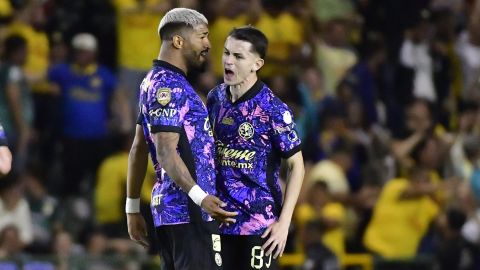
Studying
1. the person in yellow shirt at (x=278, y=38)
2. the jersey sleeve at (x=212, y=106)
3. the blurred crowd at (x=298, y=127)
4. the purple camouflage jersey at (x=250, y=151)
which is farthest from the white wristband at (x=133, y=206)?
the person in yellow shirt at (x=278, y=38)

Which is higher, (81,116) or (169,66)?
(169,66)

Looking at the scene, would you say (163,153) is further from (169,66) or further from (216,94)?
(216,94)

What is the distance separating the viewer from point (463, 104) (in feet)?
56.9

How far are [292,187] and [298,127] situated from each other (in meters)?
6.77

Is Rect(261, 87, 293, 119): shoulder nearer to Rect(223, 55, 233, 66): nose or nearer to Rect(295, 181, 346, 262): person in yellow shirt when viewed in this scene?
Rect(223, 55, 233, 66): nose

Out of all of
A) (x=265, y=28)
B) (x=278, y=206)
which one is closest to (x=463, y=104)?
(x=265, y=28)

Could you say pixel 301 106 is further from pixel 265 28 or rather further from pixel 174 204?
pixel 174 204

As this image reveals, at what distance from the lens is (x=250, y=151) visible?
8.88 metres

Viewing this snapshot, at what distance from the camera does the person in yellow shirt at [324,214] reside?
1441 cm

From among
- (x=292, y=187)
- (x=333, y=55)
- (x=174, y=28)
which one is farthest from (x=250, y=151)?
(x=333, y=55)

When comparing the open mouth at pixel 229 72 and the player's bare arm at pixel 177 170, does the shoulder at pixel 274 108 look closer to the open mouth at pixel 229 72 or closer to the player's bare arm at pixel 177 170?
the open mouth at pixel 229 72

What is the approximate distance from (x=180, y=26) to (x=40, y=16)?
722 centimetres

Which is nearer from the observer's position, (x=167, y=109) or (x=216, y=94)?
(x=167, y=109)

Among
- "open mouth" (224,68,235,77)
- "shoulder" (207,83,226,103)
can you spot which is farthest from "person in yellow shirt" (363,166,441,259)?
"open mouth" (224,68,235,77)
